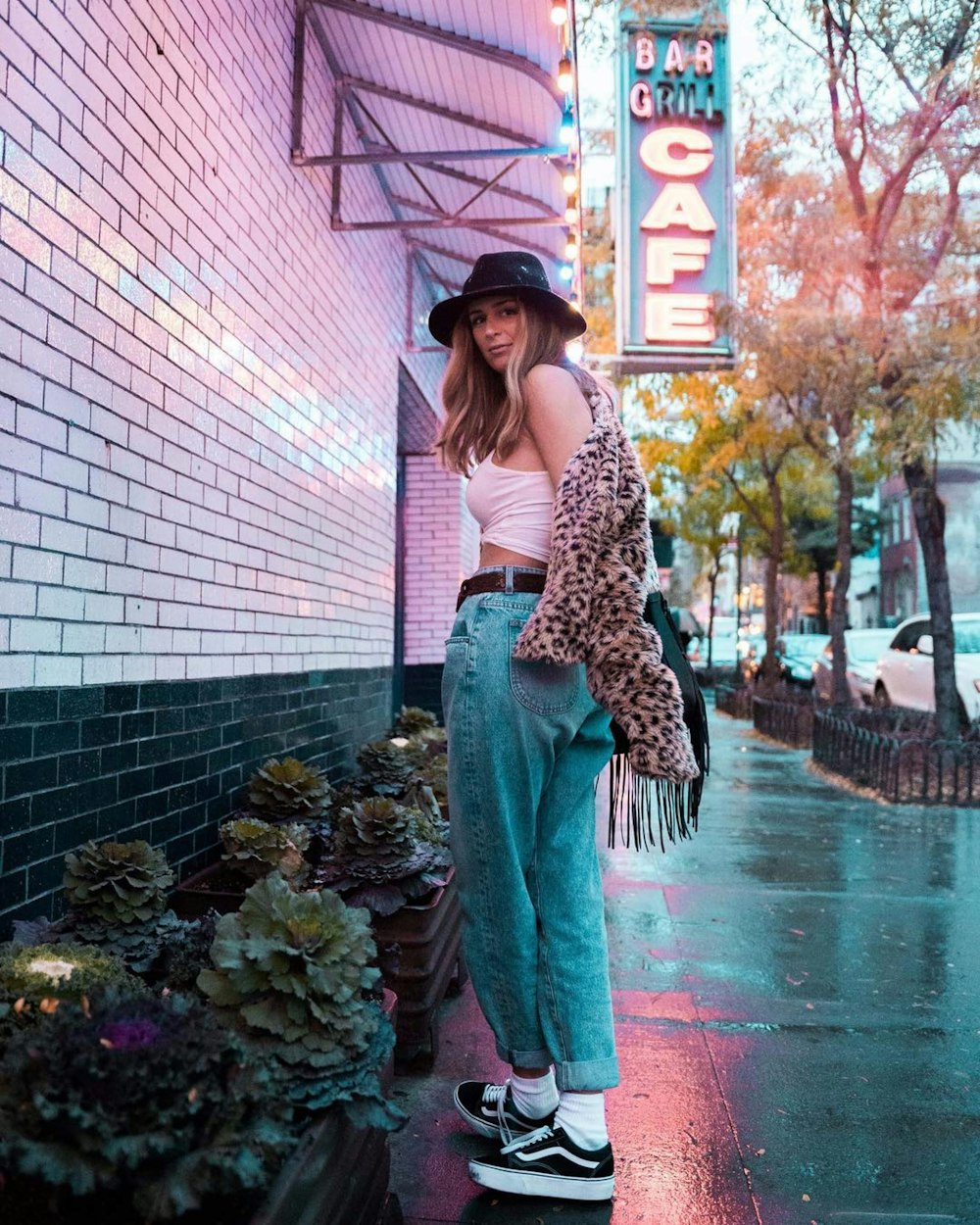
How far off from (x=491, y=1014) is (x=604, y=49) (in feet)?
27.0

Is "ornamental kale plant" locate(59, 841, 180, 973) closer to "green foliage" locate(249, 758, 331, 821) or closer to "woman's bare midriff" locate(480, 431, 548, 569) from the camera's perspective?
"woman's bare midriff" locate(480, 431, 548, 569)

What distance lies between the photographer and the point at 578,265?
7176 mm

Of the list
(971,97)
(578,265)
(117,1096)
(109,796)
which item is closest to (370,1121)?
(117,1096)

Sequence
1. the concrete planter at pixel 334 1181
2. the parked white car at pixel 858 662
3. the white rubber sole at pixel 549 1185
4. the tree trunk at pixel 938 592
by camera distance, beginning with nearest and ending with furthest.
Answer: the concrete planter at pixel 334 1181, the white rubber sole at pixel 549 1185, the tree trunk at pixel 938 592, the parked white car at pixel 858 662

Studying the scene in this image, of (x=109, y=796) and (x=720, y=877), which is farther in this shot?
(x=720, y=877)

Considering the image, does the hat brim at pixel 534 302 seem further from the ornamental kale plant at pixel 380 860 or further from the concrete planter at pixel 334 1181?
the concrete planter at pixel 334 1181

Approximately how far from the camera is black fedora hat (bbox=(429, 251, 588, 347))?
2588mm

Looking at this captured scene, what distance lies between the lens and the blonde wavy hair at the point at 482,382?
2562 millimetres

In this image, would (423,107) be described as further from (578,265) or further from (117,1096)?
(117,1096)

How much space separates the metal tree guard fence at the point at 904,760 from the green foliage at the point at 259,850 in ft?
22.0

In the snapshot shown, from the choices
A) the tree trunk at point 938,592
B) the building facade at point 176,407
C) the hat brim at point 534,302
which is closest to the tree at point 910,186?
the tree trunk at point 938,592

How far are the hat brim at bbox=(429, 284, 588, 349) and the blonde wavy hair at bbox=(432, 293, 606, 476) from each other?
1cm

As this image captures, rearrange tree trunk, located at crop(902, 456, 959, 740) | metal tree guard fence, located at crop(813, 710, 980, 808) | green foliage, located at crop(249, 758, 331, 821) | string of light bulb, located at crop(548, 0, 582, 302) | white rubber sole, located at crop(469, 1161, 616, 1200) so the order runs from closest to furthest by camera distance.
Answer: white rubber sole, located at crop(469, 1161, 616, 1200), green foliage, located at crop(249, 758, 331, 821), string of light bulb, located at crop(548, 0, 582, 302), metal tree guard fence, located at crop(813, 710, 980, 808), tree trunk, located at crop(902, 456, 959, 740)

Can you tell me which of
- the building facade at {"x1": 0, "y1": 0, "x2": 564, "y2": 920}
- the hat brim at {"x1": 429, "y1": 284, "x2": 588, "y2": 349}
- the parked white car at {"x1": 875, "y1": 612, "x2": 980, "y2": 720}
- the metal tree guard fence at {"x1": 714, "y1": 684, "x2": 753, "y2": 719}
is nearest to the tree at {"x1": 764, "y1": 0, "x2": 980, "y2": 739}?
the parked white car at {"x1": 875, "y1": 612, "x2": 980, "y2": 720}
